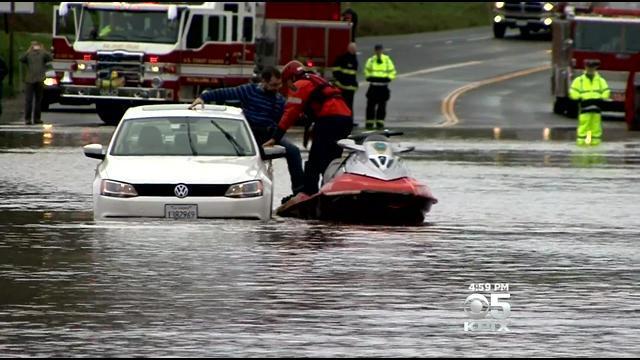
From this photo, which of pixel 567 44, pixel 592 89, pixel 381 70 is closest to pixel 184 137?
pixel 592 89

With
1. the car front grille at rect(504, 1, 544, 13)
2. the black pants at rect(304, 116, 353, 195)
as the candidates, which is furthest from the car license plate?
the car front grille at rect(504, 1, 544, 13)

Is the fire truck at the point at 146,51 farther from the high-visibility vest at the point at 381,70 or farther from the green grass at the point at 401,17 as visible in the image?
the green grass at the point at 401,17

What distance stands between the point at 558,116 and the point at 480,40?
3087 centimetres

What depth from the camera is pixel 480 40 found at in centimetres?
7625

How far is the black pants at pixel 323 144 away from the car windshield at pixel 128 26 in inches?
720

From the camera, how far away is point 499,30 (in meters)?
75.9

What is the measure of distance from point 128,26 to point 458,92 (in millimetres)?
17442

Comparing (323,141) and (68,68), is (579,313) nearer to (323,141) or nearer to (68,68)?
(323,141)

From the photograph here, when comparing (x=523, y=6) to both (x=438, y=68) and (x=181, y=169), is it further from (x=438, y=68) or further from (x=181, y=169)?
(x=181, y=169)

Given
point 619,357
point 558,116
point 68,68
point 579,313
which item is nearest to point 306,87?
point 579,313

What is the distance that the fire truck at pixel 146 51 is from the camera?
37.6 meters

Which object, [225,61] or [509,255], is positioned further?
[225,61]

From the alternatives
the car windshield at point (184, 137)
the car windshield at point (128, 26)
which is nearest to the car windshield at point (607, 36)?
the car windshield at point (128, 26)

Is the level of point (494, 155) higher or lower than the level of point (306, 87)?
lower
